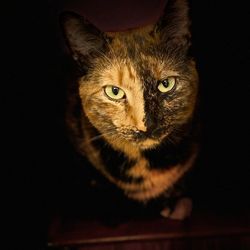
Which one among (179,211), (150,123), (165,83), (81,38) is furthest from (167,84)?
(179,211)

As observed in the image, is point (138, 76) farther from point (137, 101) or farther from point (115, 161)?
point (115, 161)

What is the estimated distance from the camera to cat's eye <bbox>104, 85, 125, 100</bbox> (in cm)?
87

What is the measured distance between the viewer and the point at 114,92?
0.88 metres

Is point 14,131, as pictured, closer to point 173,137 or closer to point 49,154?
point 49,154

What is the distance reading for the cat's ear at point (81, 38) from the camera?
822 mm

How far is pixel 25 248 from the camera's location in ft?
3.48

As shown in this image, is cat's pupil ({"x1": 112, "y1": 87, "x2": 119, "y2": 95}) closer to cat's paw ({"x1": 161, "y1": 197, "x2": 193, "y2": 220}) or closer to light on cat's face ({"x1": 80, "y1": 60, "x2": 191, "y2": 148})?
light on cat's face ({"x1": 80, "y1": 60, "x2": 191, "y2": 148})

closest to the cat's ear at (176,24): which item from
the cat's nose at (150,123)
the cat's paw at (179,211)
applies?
the cat's nose at (150,123)

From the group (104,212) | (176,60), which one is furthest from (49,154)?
(176,60)

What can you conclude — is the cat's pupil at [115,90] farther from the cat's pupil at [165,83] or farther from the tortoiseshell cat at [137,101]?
the cat's pupil at [165,83]

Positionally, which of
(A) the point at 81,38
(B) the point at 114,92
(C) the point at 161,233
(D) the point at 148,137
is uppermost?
(A) the point at 81,38

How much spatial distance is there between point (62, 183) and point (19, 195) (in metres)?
0.13

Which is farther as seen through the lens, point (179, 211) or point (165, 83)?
point (179, 211)

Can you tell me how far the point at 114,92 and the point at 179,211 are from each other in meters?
0.41
